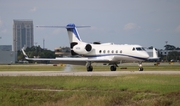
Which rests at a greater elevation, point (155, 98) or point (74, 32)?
point (74, 32)

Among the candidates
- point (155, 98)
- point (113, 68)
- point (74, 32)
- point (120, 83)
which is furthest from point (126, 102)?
point (74, 32)

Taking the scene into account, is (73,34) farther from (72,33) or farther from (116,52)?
(116,52)

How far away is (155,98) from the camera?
74.7 feet

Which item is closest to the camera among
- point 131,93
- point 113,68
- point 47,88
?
point 131,93

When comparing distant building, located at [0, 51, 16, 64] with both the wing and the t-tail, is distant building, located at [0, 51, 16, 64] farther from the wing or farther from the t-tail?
the wing

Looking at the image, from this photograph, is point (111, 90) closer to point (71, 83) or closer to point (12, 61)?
point (71, 83)

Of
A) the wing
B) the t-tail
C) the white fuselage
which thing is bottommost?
the wing

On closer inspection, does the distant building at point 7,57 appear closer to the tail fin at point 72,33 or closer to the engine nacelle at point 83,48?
the tail fin at point 72,33

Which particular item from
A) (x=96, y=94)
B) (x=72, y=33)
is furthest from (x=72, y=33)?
(x=96, y=94)

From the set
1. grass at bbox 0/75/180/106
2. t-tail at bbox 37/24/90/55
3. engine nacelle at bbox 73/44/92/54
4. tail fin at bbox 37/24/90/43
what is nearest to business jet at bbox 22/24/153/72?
engine nacelle at bbox 73/44/92/54

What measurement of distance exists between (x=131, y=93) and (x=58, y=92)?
14.2 feet

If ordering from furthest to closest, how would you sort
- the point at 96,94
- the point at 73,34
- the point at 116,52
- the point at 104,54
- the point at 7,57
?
the point at 7,57 → the point at 73,34 → the point at 104,54 → the point at 116,52 → the point at 96,94

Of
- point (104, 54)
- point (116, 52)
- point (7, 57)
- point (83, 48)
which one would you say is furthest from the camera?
point (7, 57)

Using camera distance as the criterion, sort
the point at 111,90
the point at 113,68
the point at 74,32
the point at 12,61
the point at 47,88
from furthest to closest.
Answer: the point at 12,61 → the point at 74,32 → the point at 113,68 → the point at 47,88 → the point at 111,90
